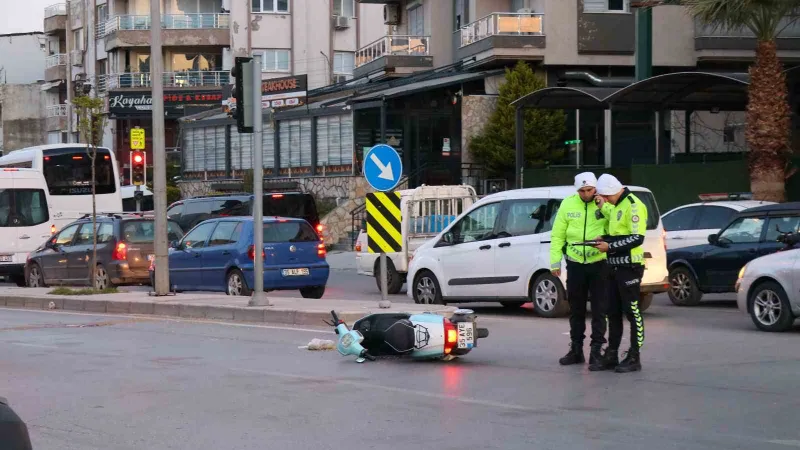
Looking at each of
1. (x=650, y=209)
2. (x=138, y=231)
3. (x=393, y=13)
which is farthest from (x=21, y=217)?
(x=393, y=13)

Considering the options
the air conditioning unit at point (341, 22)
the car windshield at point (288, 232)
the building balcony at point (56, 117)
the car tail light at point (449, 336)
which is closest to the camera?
the car tail light at point (449, 336)

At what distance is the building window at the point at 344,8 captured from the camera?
224ft

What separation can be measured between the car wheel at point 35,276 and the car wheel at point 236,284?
7.53m

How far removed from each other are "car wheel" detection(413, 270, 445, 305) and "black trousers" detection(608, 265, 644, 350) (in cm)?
747

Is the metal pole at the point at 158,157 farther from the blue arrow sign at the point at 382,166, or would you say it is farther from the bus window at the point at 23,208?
the bus window at the point at 23,208

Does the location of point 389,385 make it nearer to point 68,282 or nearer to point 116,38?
point 68,282

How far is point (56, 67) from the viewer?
77688 mm

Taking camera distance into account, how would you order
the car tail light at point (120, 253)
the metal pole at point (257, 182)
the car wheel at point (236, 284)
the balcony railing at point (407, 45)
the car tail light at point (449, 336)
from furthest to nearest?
the balcony railing at point (407, 45)
the car tail light at point (120, 253)
the car wheel at point (236, 284)
the metal pole at point (257, 182)
the car tail light at point (449, 336)

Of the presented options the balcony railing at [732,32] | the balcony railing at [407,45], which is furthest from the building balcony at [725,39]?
the balcony railing at [407,45]

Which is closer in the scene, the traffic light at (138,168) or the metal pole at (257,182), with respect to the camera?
the metal pole at (257,182)

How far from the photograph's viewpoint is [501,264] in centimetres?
1745

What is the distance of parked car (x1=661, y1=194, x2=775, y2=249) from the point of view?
20.2 metres

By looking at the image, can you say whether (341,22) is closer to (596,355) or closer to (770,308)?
(770,308)

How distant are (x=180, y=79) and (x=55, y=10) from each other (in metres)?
16.6
